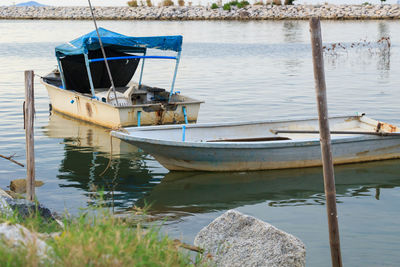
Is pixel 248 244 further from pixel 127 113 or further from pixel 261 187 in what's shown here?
pixel 127 113

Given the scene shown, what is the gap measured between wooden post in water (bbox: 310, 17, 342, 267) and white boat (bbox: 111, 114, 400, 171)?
12.8 ft

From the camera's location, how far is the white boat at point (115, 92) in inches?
535

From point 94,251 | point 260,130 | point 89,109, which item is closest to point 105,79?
point 89,109

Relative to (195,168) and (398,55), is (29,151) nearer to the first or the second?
(195,168)

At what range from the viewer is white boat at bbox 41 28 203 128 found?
44.5ft

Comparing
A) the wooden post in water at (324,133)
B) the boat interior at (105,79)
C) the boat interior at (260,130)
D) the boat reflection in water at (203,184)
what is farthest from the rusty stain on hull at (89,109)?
the wooden post in water at (324,133)

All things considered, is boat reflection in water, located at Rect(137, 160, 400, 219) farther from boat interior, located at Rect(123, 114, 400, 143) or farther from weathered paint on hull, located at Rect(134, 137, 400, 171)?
boat interior, located at Rect(123, 114, 400, 143)

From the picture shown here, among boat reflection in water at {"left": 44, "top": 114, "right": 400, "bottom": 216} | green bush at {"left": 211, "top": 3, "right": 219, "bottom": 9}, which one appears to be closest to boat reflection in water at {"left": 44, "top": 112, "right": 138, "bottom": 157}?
boat reflection in water at {"left": 44, "top": 114, "right": 400, "bottom": 216}

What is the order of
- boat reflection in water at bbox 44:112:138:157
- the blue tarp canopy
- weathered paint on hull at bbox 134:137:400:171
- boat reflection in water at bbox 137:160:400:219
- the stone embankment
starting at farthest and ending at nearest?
the stone embankment → the blue tarp canopy → boat reflection in water at bbox 44:112:138:157 → weathered paint on hull at bbox 134:137:400:171 → boat reflection in water at bbox 137:160:400:219

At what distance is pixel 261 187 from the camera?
10.4m

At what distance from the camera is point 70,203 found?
943 cm

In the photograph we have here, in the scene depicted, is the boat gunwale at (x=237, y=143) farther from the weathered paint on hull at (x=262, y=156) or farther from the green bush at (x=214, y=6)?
the green bush at (x=214, y=6)

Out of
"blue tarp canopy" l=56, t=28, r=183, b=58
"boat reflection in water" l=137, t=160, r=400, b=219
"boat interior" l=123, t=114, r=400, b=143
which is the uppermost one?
"blue tarp canopy" l=56, t=28, r=183, b=58

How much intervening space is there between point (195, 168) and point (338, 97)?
10.5m
